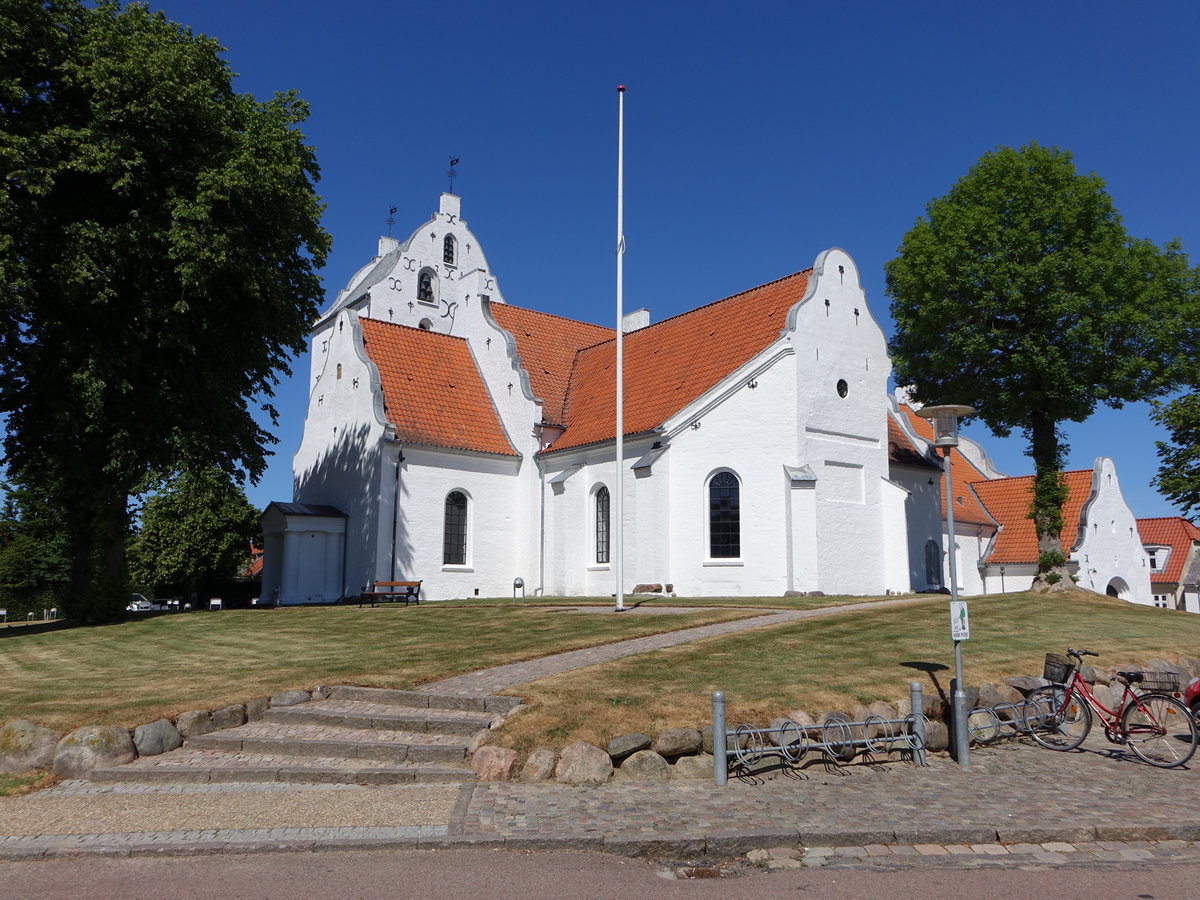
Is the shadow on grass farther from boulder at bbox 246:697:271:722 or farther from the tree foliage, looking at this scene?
the tree foliage

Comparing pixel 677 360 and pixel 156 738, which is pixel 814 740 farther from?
pixel 677 360

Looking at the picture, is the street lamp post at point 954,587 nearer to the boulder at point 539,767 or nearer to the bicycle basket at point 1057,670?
the bicycle basket at point 1057,670

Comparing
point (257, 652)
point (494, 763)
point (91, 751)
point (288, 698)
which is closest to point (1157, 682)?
point (494, 763)

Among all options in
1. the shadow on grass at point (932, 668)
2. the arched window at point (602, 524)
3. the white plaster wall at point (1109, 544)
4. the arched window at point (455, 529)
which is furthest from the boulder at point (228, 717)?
the white plaster wall at point (1109, 544)

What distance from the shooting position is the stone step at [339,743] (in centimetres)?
972

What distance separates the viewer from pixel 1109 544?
39000mm

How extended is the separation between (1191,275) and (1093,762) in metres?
22.3

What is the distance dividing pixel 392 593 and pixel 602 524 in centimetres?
756

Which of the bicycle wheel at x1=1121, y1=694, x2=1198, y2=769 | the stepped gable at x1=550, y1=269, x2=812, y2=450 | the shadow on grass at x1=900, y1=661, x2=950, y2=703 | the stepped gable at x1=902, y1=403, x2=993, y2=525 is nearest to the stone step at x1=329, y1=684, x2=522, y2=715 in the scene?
the shadow on grass at x1=900, y1=661, x2=950, y2=703

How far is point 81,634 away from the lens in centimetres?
2220

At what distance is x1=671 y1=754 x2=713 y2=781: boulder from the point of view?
9.44m

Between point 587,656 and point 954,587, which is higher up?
point 954,587

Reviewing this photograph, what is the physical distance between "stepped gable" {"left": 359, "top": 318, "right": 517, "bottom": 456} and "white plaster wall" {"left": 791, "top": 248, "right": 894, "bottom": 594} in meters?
11.6

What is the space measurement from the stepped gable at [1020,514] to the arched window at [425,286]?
32025mm
